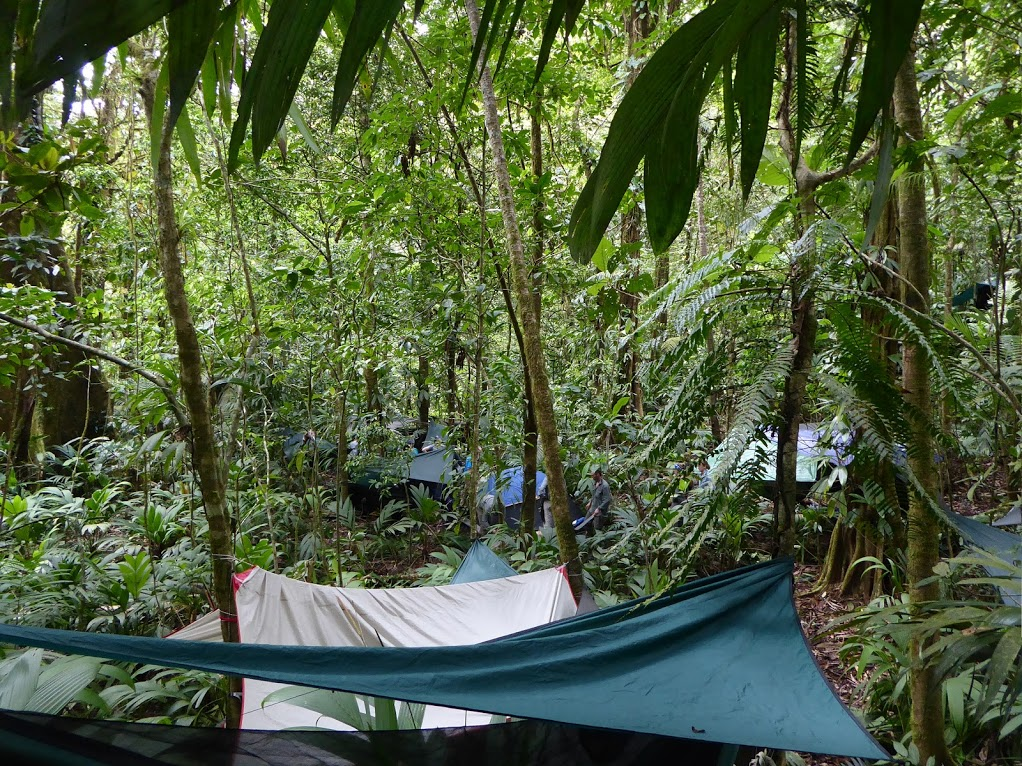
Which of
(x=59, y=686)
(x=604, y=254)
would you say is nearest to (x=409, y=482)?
(x=604, y=254)

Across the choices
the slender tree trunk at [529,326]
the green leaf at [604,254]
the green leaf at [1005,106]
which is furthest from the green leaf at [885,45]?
the green leaf at [604,254]

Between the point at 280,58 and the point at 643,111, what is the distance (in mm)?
151

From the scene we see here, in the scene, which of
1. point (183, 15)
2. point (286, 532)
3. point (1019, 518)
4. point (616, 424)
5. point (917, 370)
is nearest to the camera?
point (183, 15)

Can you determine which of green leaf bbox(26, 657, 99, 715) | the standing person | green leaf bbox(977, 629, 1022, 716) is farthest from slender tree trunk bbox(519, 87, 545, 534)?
green leaf bbox(977, 629, 1022, 716)

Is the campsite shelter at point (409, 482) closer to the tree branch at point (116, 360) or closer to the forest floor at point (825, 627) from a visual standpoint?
the forest floor at point (825, 627)

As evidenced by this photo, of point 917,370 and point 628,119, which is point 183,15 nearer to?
point 628,119

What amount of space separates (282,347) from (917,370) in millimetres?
3345

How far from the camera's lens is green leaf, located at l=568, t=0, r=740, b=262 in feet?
0.95

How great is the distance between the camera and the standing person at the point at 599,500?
4547 mm

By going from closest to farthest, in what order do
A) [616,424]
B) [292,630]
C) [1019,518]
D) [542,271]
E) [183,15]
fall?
[183,15]
[292,630]
[1019,518]
[542,271]
[616,424]

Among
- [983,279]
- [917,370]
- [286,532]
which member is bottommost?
[286,532]

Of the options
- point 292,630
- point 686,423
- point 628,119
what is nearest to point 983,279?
point 686,423

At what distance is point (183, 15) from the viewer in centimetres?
26

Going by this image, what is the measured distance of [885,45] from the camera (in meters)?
0.25
